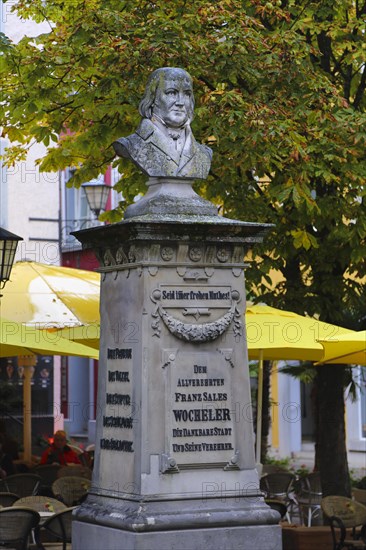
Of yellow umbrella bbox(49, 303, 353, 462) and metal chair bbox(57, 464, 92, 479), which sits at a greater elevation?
yellow umbrella bbox(49, 303, 353, 462)

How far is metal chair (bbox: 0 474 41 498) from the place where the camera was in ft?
55.6

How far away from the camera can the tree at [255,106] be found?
15.0m

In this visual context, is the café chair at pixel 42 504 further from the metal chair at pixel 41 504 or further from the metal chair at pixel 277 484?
the metal chair at pixel 277 484

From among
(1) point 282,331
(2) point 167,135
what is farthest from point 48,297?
(2) point 167,135

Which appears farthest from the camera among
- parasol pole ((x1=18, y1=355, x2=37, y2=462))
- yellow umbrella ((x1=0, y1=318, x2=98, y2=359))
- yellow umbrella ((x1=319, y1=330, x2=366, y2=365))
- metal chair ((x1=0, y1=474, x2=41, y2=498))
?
parasol pole ((x1=18, y1=355, x2=37, y2=462))

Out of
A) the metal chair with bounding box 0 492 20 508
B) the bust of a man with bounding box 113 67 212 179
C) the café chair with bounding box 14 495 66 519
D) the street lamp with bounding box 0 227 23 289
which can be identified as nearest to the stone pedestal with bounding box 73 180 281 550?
the bust of a man with bounding box 113 67 212 179

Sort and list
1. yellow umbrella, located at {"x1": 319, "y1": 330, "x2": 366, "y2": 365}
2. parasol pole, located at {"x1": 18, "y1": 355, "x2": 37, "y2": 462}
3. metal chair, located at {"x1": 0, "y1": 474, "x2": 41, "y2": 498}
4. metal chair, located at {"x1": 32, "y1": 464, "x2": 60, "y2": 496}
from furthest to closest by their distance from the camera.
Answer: parasol pole, located at {"x1": 18, "y1": 355, "x2": 37, "y2": 462}, metal chair, located at {"x1": 32, "y1": 464, "x2": 60, "y2": 496}, metal chair, located at {"x1": 0, "y1": 474, "x2": 41, "y2": 498}, yellow umbrella, located at {"x1": 319, "y1": 330, "x2": 366, "y2": 365}

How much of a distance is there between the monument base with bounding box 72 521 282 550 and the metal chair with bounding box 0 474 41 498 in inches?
269

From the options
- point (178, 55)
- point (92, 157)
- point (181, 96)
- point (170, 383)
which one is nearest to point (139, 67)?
point (178, 55)

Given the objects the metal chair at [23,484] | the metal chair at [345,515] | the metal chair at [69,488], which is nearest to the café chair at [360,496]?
the metal chair at [345,515]

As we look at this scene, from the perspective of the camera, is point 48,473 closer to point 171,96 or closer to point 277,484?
point 277,484

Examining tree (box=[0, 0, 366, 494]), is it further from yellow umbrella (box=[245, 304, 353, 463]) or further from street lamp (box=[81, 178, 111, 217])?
street lamp (box=[81, 178, 111, 217])

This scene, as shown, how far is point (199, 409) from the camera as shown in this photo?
988cm

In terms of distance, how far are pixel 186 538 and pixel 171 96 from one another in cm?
316
